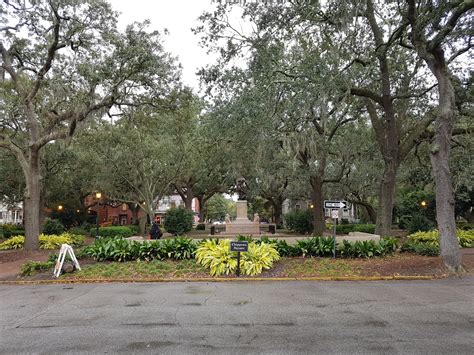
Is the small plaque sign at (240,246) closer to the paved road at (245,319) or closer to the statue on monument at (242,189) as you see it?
the paved road at (245,319)

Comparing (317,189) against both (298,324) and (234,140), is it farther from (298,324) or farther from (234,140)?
(298,324)

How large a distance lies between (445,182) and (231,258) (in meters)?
6.60

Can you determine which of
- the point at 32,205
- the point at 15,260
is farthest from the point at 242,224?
the point at 15,260

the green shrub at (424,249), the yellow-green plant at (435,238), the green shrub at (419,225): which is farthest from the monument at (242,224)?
the green shrub at (424,249)

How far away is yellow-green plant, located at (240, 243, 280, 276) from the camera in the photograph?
34.2 ft

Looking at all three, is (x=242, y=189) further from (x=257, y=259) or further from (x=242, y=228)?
(x=257, y=259)

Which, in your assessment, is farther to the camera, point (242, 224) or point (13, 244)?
point (242, 224)

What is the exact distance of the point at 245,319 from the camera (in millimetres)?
6121

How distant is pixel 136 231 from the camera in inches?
1230

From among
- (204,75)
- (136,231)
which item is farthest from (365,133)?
(136,231)

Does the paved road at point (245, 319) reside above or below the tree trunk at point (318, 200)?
below

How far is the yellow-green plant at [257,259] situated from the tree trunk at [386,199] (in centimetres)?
609

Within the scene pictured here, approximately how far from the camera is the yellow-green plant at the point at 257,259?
1042 centimetres

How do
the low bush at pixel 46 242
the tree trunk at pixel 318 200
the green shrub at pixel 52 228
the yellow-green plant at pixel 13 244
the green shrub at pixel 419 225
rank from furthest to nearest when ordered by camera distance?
the green shrub at pixel 52 228
the green shrub at pixel 419 225
the tree trunk at pixel 318 200
the yellow-green plant at pixel 13 244
the low bush at pixel 46 242
